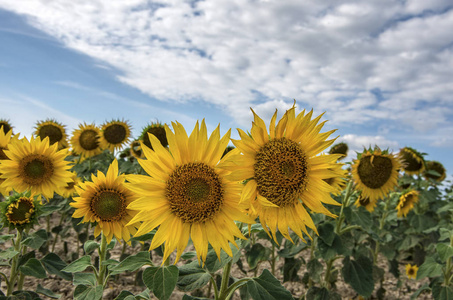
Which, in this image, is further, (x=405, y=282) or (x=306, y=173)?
(x=405, y=282)

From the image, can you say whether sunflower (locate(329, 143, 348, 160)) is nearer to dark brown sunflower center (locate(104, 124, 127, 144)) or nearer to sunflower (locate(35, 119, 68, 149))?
dark brown sunflower center (locate(104, 124, 127, 144))

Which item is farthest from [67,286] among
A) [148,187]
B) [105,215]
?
[148,187]

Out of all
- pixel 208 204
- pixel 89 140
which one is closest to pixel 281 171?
pixel 208 204

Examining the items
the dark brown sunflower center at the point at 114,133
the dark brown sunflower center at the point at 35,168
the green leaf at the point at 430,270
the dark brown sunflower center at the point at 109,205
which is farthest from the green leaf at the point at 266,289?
the dark brown sunflower center at the point at 114,133

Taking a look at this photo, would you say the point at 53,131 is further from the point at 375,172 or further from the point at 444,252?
the point at 444,252

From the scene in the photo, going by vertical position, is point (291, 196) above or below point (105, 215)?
above

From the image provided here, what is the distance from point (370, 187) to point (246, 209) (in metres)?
2.47

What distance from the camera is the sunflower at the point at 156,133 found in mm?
4426

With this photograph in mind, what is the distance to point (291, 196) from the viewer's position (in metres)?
1.58

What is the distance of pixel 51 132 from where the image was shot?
5.57m

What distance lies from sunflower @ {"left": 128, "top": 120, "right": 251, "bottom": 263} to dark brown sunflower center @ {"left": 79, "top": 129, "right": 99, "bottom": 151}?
4498 millimetres

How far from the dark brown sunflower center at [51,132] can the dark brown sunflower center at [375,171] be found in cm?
451

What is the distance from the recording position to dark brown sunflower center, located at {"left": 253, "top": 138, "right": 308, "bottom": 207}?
1.53 metres

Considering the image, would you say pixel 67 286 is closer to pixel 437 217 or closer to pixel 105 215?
pixel 105 215
